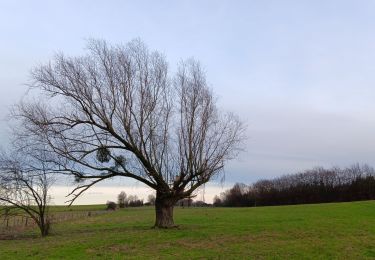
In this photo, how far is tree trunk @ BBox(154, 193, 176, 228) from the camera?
26375 millimetres

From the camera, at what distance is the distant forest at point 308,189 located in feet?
407

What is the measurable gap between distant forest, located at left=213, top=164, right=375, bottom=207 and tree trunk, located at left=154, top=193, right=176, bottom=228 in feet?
341

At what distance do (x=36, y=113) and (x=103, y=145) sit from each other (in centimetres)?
401

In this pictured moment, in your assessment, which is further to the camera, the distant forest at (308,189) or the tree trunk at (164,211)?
the distant forest at (308,189)

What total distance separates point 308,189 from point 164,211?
117 m

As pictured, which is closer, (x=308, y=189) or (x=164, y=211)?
(x=164, y=211)

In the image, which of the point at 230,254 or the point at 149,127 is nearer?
the point at 230,254

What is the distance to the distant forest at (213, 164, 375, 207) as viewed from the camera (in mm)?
124188

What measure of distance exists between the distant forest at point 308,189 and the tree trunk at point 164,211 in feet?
341

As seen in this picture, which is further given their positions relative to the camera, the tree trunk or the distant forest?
the distant forest

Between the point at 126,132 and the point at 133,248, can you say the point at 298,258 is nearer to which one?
the point at 133,248

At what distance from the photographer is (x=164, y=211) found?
26672mm

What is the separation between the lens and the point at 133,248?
695 inches

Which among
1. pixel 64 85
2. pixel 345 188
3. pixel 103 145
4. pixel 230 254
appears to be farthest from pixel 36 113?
pixel 345 188
